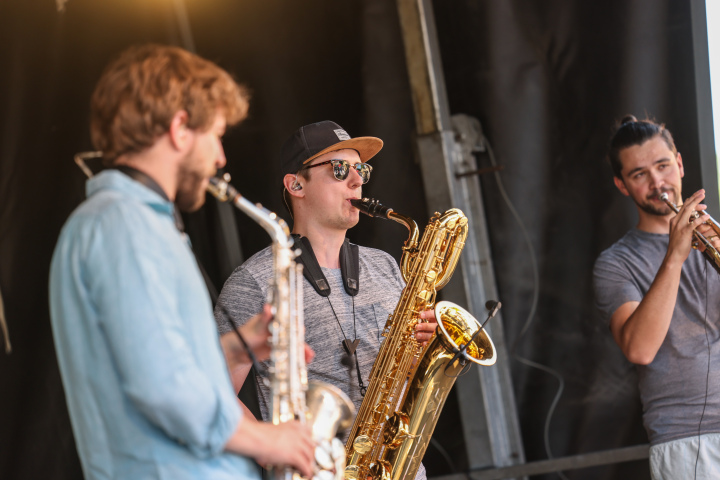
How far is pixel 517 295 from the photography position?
4383 mm

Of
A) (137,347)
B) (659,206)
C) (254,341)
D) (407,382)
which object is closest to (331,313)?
(407,382)

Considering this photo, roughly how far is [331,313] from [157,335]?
58.2 inches

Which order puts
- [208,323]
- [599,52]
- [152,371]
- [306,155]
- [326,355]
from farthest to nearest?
[599,52] → [306,155] → [326,355] → [208,323] → [152,371]

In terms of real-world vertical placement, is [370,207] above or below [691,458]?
above

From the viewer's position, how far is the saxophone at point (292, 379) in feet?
5.86

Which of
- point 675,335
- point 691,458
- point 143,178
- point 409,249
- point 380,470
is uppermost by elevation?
point 143,178

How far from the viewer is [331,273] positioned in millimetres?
3023

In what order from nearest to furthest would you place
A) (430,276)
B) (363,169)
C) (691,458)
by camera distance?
(691,458) < (363,169) < (430,276)

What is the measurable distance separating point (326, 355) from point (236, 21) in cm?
264

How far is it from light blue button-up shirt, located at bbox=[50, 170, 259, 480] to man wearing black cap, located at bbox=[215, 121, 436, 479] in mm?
1166

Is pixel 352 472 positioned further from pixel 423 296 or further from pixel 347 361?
pixel 423 296

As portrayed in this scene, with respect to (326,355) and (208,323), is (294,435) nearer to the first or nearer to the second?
(208,323)

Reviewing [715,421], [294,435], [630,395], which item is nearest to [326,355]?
[294,435]

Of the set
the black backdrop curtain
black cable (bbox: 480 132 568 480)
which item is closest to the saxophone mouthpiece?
the black backdrop curtain
